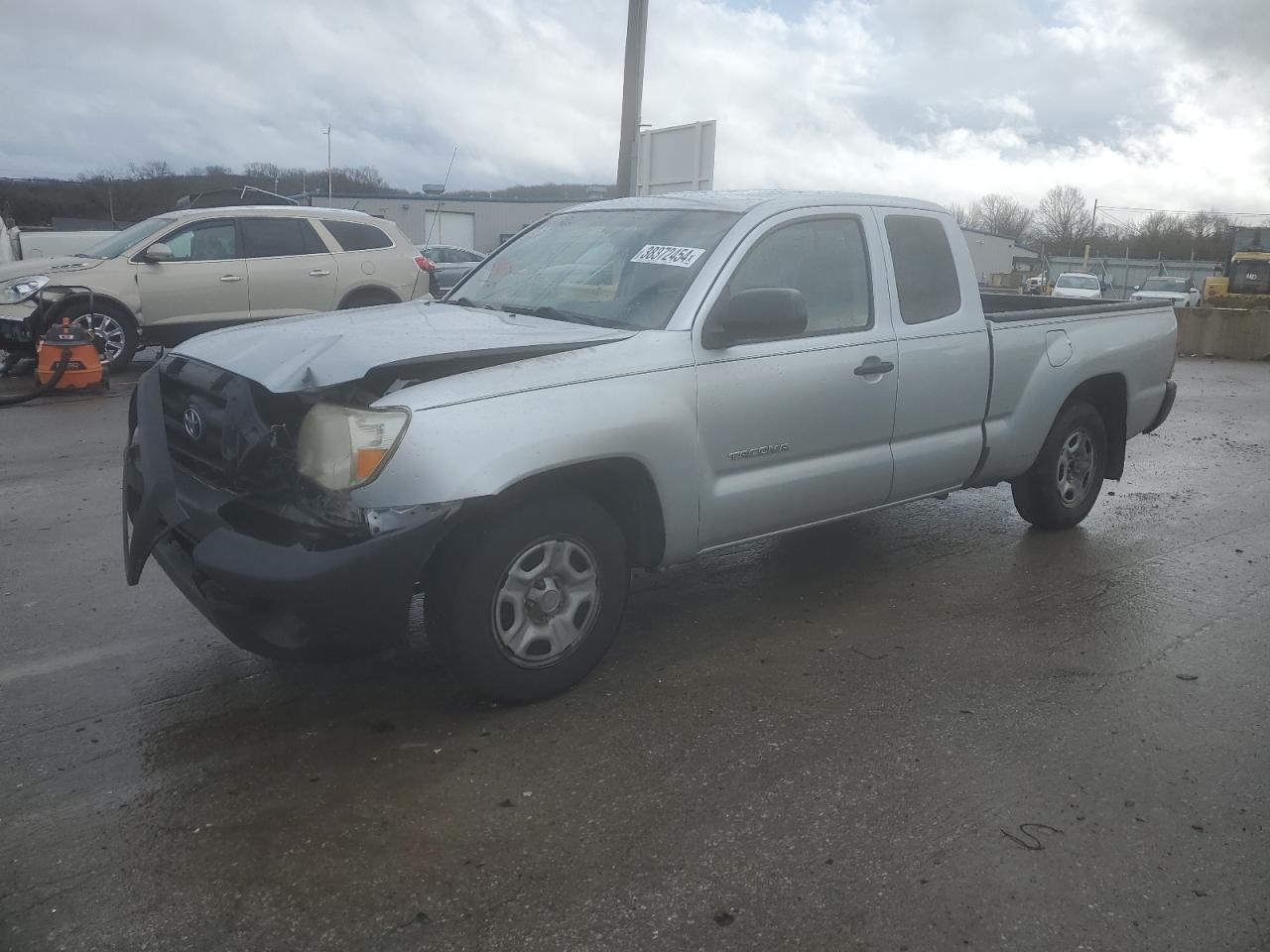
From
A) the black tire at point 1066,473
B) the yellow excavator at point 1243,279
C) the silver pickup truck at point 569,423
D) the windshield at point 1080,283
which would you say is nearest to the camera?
the silver pickup truck at point 569,423

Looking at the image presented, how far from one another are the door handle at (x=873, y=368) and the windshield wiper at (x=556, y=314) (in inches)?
46.9

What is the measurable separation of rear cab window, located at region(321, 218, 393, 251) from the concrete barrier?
14.8 metres

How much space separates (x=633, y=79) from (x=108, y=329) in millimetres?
6962

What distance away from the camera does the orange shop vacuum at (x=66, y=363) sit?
10.6 metres

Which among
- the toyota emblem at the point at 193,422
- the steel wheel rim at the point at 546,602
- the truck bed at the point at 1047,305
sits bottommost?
the steel wheel rim at the point at 546,602

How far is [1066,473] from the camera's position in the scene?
6.26m

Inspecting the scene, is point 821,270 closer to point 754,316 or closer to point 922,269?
point 922,269

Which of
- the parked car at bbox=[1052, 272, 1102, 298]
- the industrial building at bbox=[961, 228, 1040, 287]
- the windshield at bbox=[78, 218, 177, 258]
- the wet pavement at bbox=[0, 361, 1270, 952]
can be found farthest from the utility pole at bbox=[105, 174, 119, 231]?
the industrial building at bbox=[961, 228, 1040, 287]

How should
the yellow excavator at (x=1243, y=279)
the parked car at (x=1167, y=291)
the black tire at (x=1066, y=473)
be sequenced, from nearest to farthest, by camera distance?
the black tire at (x=1066, y=473), the yellow excavator at (x=1243, y=279), the parked car at (x=1167, y=291)

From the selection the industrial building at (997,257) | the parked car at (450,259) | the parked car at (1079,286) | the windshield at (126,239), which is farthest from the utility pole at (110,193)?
the industrial building at (997,257)

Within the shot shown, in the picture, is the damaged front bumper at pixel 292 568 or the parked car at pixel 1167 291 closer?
the damaged front bumper at pixel 292 568

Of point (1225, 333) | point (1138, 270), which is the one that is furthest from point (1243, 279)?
point (1138, 270)

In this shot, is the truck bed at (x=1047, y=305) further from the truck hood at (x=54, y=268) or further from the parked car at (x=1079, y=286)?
the parked car at (x=1079, y=286)

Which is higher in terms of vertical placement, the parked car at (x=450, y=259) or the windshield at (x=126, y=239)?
the parked car at (x=450, y=259)
